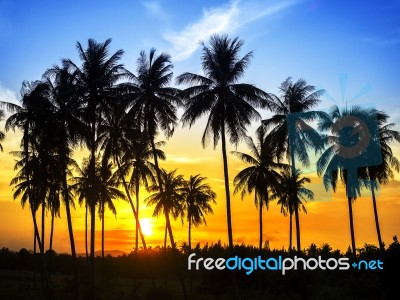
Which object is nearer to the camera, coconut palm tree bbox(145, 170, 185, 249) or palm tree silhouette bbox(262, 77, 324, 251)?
palm tree silhouette bbox(262, 77, 324, 251)

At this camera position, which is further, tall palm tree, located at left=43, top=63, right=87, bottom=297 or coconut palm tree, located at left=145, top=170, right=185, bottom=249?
coconut palm tree, located at left=145, top=170, right=185, bottom=249

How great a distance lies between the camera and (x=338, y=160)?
37.8m

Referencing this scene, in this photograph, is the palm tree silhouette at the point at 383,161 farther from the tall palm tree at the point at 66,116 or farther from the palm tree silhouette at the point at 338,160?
the tall palm tree at the point at 66,116

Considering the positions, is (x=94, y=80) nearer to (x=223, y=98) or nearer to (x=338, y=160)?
(x=223, y=98)

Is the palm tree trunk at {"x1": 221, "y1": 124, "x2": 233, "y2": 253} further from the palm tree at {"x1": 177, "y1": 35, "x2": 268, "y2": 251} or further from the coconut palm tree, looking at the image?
the coconut palm tree

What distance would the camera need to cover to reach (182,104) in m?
31.3

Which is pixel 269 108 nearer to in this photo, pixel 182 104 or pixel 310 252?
pixel 182 104

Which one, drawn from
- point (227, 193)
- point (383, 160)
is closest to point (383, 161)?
point (383, 160)

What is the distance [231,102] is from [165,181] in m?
20.4

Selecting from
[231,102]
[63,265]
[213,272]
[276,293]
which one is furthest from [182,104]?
[63,265]

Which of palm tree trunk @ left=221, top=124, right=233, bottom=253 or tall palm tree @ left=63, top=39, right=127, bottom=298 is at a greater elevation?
tall palm tree @ left=63, top=39, right=127, bottom=298

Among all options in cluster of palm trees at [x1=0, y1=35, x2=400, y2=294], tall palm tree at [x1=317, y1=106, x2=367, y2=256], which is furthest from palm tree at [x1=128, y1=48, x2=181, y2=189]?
tall palm tree at [x1=317, y1=106, x2=367, y2=256]

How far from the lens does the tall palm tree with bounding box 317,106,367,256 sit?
37312 millimetres

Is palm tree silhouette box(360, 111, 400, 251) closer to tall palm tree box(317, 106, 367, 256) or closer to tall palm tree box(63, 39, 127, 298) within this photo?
tall palm tree box(317, 106, 367, 256)
